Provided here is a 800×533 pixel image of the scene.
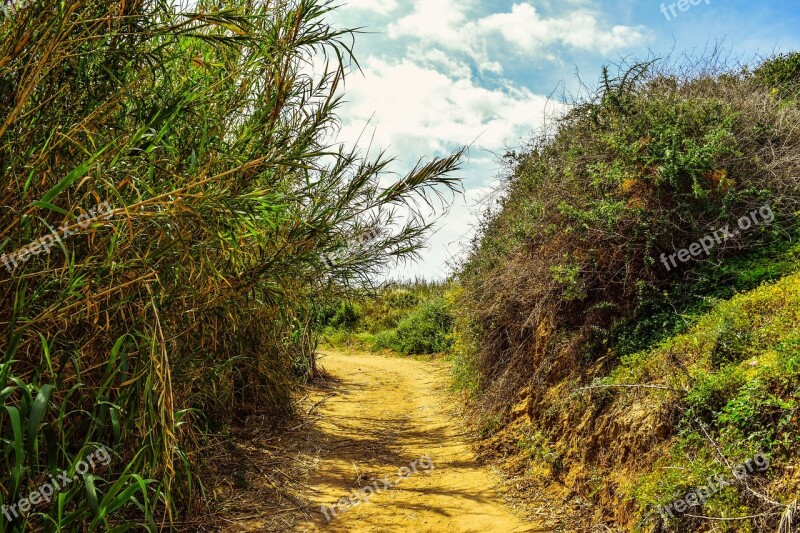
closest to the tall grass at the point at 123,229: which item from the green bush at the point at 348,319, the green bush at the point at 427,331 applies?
the green bush at the point at 427,331

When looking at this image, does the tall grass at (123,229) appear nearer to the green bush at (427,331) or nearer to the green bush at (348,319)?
the green bush at (427,331)

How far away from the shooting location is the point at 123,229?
280cm

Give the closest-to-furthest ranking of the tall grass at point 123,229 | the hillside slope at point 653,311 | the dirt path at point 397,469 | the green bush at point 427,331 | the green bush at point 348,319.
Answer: the tall grass at point 123,229 → the hillside slope at point 653,311 → the dirt path at point 397,469 → the green bush at point 427,331 → the green bush at point 348,319

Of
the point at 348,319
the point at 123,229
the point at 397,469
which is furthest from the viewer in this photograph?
the point at 348,319

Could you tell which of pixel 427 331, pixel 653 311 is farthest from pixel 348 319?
pixel 653 311

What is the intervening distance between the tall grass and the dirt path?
1.52m

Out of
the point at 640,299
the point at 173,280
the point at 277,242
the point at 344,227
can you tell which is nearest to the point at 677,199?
the point at 640,299

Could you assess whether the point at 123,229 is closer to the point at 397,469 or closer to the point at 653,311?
the point at 397,469

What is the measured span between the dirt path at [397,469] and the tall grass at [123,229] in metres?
1.52

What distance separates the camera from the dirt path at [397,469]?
4.10 metres

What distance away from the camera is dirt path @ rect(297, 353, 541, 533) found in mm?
4102

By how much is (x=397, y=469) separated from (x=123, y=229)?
3857mm

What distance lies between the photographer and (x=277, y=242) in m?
4.59

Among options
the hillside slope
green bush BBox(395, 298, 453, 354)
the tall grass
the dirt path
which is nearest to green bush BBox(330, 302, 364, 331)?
green bush BBox(395, 298, 453, 354)
